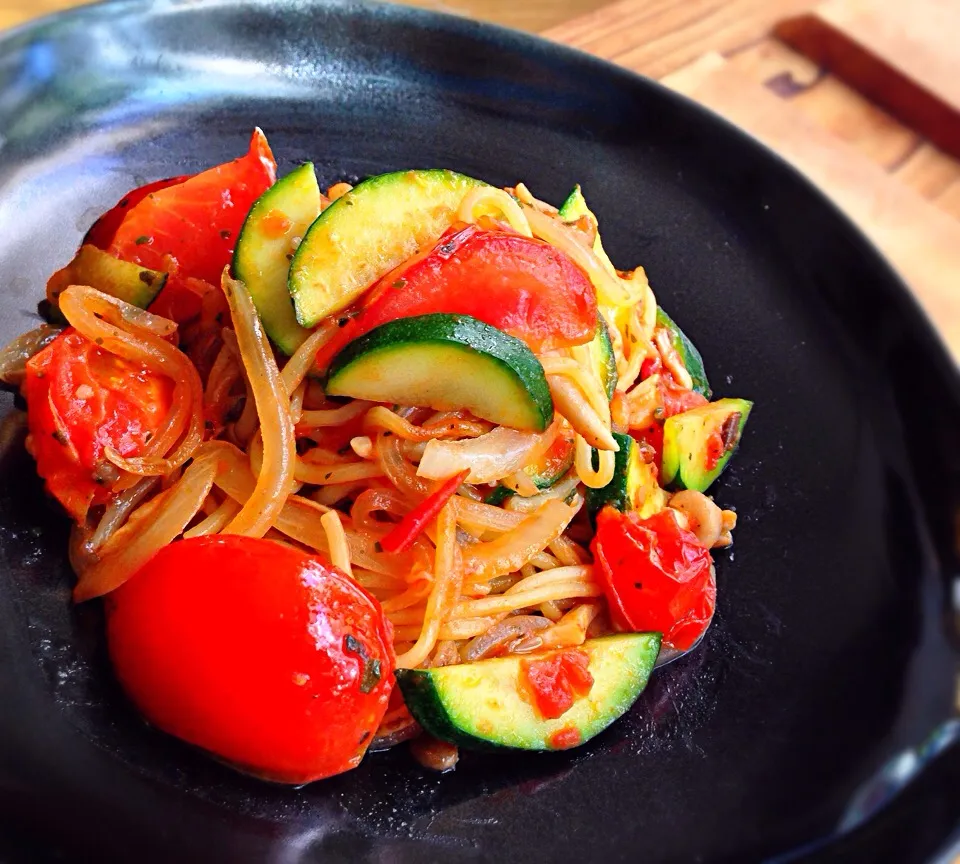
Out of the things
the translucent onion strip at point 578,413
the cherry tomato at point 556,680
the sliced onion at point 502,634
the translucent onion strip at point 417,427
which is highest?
the translucent onion strip at point 578,413

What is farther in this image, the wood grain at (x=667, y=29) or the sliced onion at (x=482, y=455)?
the wood grain at (x=667, y=29)

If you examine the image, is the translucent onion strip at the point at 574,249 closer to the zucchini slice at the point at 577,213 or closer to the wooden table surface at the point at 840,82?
the zucchini slice at the point at 577,213

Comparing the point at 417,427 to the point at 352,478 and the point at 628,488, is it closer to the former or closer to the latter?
the point at 352,478

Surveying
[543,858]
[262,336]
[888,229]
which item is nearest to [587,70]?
[888,229]

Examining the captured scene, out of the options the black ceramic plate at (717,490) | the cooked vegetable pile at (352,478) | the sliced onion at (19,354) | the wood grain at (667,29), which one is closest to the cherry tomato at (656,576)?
the cooked vegetable pile at (352,478)

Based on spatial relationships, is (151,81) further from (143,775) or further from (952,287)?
(952,287)

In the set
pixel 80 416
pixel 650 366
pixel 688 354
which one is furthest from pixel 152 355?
pixel 688 354
